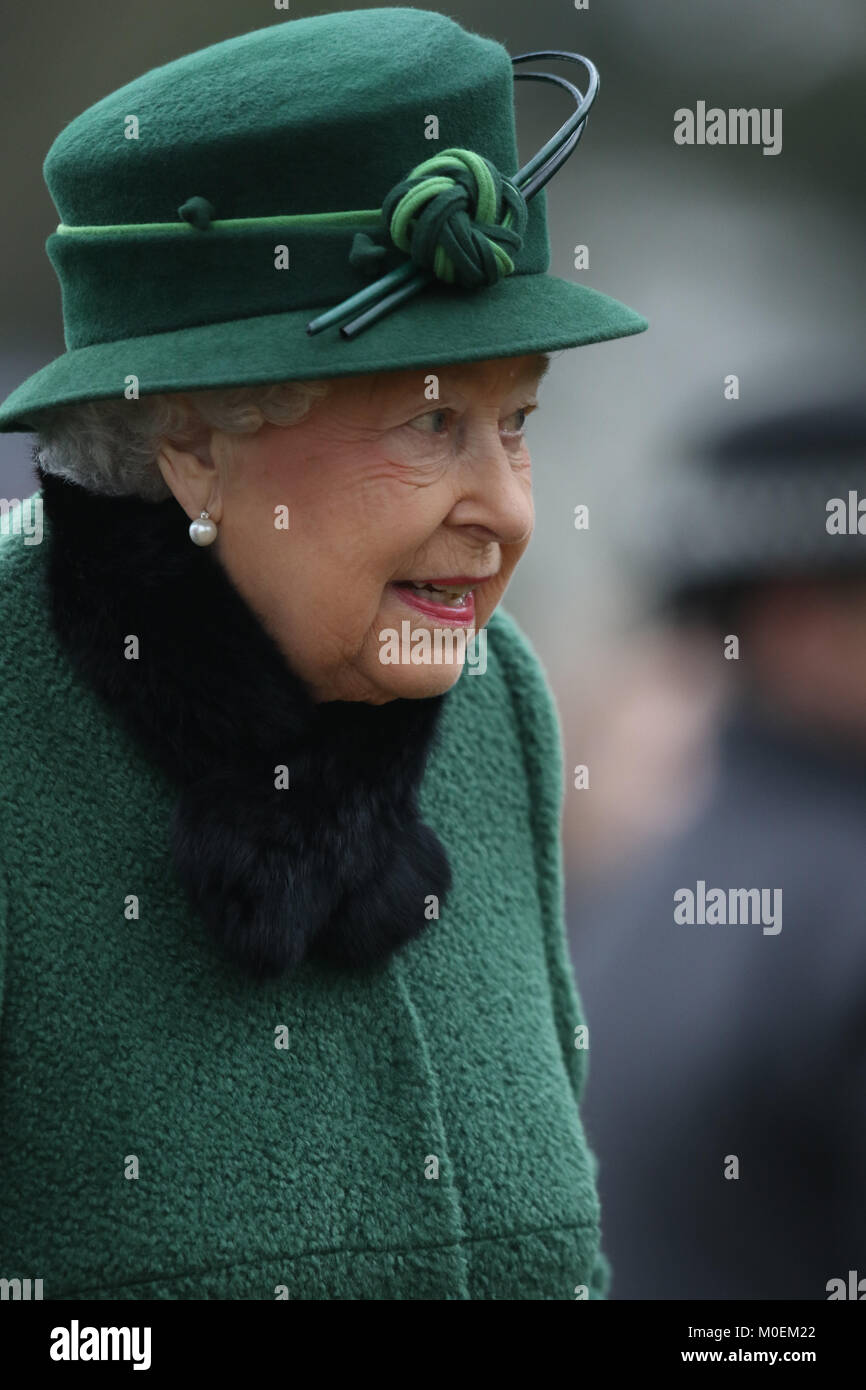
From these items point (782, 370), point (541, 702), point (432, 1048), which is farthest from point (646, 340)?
point (432, 1048)

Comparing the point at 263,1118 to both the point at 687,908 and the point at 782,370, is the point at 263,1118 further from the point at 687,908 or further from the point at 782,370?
the point at 782,370

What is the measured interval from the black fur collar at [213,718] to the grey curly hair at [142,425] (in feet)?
0.08

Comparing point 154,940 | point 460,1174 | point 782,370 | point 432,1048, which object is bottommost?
point 460,1174

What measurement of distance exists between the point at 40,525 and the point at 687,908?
2.04m

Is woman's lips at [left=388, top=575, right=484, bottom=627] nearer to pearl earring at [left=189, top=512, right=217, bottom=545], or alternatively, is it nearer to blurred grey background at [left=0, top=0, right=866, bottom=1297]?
pearl earring at [left=189, top=512, right=217, bottom=545]

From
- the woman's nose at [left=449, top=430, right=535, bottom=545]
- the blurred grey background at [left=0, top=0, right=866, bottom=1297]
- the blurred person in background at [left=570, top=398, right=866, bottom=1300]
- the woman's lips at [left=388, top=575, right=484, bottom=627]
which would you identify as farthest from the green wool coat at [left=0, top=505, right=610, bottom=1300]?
the blurred grey background at [left=0, top=0, right=866, bottom=1297]

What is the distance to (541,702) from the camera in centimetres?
257

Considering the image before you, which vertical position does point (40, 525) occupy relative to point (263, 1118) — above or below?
above

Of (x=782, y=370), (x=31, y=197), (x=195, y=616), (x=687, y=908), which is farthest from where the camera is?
(x=31, y=197)

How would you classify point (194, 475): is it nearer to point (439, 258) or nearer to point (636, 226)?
point (439, 258)

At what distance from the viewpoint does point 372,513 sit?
1933 millimetres

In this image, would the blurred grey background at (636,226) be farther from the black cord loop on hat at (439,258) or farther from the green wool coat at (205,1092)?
the black cord loop on hat at (439,258)

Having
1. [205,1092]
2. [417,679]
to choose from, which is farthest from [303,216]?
[205,1092]

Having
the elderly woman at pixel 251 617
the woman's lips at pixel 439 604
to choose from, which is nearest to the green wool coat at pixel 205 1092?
the elderly woman at pixel 251 617
